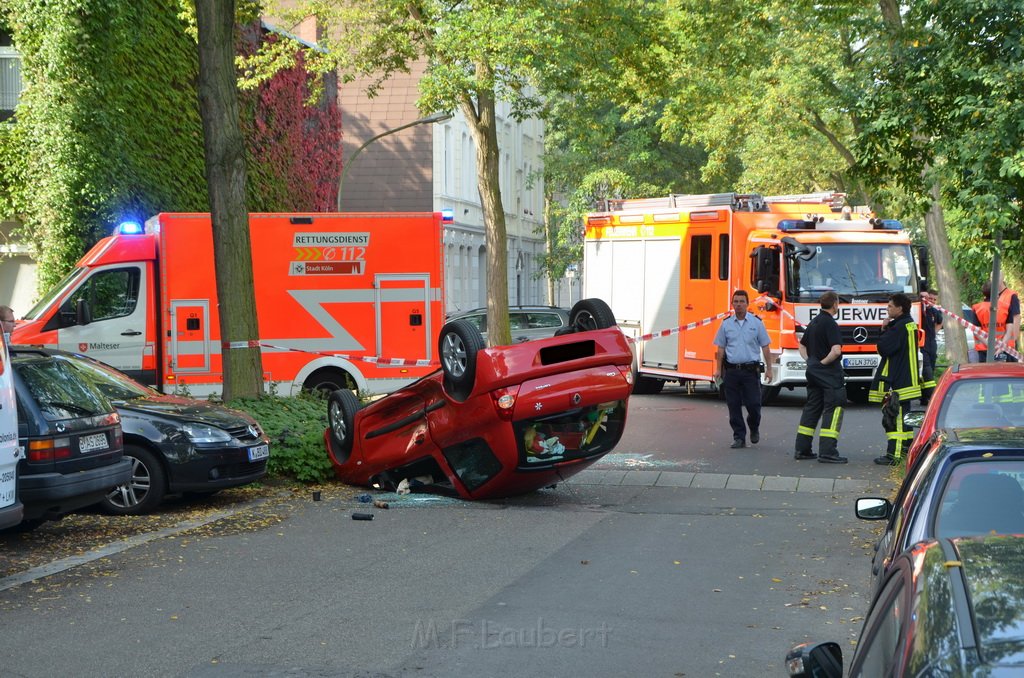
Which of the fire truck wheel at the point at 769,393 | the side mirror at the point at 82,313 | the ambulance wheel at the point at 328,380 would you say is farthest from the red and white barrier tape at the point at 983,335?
the side mirror at the point at 82,313

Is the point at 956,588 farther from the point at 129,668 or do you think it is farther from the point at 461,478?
the point at 461,478

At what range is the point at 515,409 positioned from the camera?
34.9 ft

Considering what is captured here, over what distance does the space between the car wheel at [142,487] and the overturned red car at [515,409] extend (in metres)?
2.06

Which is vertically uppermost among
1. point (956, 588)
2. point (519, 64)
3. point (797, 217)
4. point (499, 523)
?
point (519, 64)

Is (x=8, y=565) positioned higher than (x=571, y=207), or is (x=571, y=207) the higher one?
(x=571, y=207)

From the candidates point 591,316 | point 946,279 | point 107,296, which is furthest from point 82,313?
point 946,279

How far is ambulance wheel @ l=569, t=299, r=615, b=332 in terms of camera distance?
11445 mm

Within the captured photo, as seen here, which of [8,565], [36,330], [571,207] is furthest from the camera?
[571,207]

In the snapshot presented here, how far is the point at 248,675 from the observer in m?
6.24

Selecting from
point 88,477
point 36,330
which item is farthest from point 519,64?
point 88,477

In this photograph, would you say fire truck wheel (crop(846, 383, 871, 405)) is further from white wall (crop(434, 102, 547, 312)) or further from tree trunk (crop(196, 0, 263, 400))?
white wall (crop(434, 102, 547, 312))

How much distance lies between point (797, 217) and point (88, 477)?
566 inches
